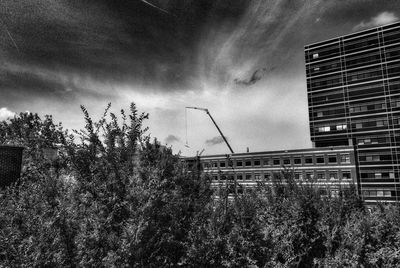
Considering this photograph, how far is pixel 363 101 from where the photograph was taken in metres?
69.4

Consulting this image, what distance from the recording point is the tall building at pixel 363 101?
6406 cm

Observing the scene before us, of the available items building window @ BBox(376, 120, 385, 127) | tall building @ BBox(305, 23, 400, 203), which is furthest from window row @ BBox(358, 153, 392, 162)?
building window @ BBox(376, 120, 385, 127)

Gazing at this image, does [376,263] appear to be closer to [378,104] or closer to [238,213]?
[238,213]

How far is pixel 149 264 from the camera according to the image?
9156mm

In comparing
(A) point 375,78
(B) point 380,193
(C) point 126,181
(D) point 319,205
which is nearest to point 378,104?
(A) point 375,78

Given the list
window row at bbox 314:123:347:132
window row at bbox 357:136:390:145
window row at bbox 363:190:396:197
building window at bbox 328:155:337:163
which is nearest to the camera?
window row at bbox 363:190:396:197

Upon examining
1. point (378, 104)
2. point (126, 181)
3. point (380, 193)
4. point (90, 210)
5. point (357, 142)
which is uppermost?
point (378, 104)

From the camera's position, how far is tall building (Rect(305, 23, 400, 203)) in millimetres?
64062

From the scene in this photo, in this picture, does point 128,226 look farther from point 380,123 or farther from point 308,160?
point 380,123

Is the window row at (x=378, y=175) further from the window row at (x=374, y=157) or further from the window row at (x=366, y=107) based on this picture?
the window row at (x=366, y=107)

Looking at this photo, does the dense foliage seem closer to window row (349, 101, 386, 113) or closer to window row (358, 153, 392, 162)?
window row (358, 153, 392, 162)

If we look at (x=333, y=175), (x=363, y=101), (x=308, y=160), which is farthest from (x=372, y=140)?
(x=308, y=160)

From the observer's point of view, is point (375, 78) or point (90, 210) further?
point (375, 78)

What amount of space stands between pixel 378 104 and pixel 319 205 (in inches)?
2442
